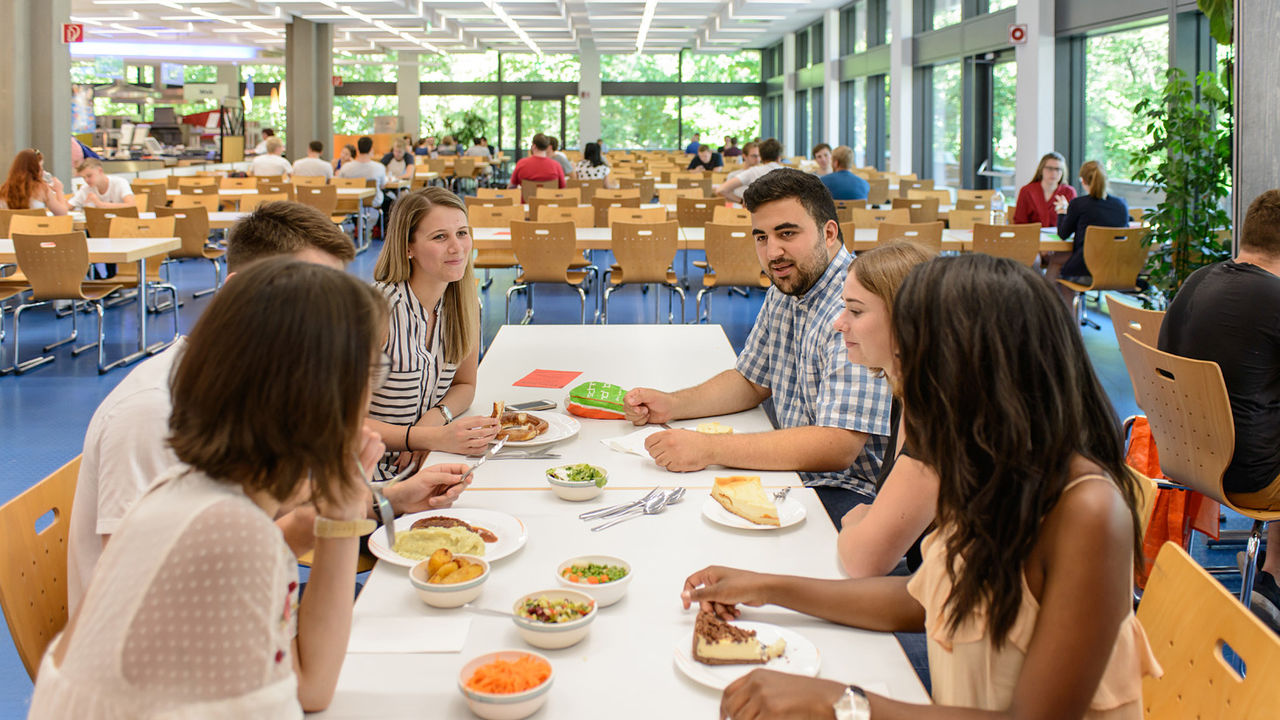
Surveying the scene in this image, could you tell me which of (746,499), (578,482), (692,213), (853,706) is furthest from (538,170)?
(853,706)

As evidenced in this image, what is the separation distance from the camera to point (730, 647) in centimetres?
128

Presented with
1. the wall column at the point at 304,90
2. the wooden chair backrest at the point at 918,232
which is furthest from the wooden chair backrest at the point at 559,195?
the wall column at the point at 304,90

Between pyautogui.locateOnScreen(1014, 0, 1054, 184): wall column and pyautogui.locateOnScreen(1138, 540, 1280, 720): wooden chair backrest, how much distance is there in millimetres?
8991

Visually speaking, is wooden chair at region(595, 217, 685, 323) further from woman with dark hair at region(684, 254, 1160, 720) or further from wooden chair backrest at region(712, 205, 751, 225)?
woman with dark hair at region(684, 254, 1160, 720)

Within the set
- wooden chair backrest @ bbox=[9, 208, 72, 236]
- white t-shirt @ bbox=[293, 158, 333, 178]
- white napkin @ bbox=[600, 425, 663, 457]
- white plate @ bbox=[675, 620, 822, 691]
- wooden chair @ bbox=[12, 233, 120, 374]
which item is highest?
white t-shirt @ bbox=[293, 158, 333, 178]

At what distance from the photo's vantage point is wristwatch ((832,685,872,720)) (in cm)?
112

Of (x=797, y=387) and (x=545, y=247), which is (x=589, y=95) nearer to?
(x=545, y=247)

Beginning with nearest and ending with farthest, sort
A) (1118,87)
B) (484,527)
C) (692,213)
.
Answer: (484,527)
(692,213)
(1118,87)

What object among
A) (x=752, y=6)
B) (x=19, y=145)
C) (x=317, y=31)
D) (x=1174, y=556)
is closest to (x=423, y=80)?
(x=317, y=31)

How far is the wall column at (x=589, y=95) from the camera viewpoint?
80.8 ft

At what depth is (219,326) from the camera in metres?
0.94

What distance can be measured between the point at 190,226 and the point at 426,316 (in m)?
5.29

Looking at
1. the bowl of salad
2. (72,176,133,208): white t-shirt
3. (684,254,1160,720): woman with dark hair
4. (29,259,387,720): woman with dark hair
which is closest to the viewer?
(29,259,387,720): woman with dark hair

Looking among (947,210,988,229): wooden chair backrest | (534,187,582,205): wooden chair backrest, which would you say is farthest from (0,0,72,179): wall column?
(947,210,988,229): wooden chair backrest
